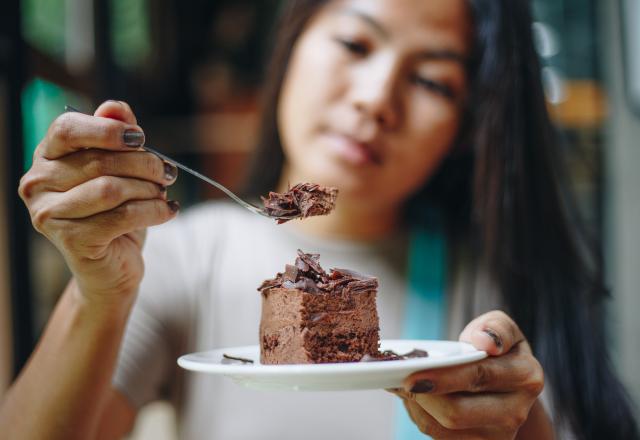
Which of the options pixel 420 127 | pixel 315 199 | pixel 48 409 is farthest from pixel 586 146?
pixel 48 409

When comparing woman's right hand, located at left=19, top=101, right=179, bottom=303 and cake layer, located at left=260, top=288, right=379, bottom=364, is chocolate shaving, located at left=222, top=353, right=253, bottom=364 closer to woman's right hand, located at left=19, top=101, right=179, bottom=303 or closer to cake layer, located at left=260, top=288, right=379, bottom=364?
cake layer, located at left=260, top=288, right=379, bottom=364

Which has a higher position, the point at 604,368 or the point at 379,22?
the point at 379,22

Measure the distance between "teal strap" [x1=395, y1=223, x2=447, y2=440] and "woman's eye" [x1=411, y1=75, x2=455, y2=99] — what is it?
14.0 inches

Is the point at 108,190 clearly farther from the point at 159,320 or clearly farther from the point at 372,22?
the point at 372,22

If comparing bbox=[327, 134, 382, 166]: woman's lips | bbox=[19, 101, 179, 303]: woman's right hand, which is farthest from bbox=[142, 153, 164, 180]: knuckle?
bbox=[327, 134, 382, 166]: woman's lips

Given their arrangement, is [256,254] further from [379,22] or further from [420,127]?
[379,22]

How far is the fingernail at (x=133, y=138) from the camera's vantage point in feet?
2.60

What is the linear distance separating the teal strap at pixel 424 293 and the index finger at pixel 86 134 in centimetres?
72

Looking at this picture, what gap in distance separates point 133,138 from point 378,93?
582 mm

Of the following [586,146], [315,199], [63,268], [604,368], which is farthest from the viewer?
[586,146]

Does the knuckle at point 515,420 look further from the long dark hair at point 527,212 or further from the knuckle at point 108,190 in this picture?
the knuckle at point 108,190

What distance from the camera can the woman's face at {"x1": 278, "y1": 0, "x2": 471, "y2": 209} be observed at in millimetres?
1253

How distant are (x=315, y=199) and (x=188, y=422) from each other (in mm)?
709

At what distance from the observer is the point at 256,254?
140 centimetres
